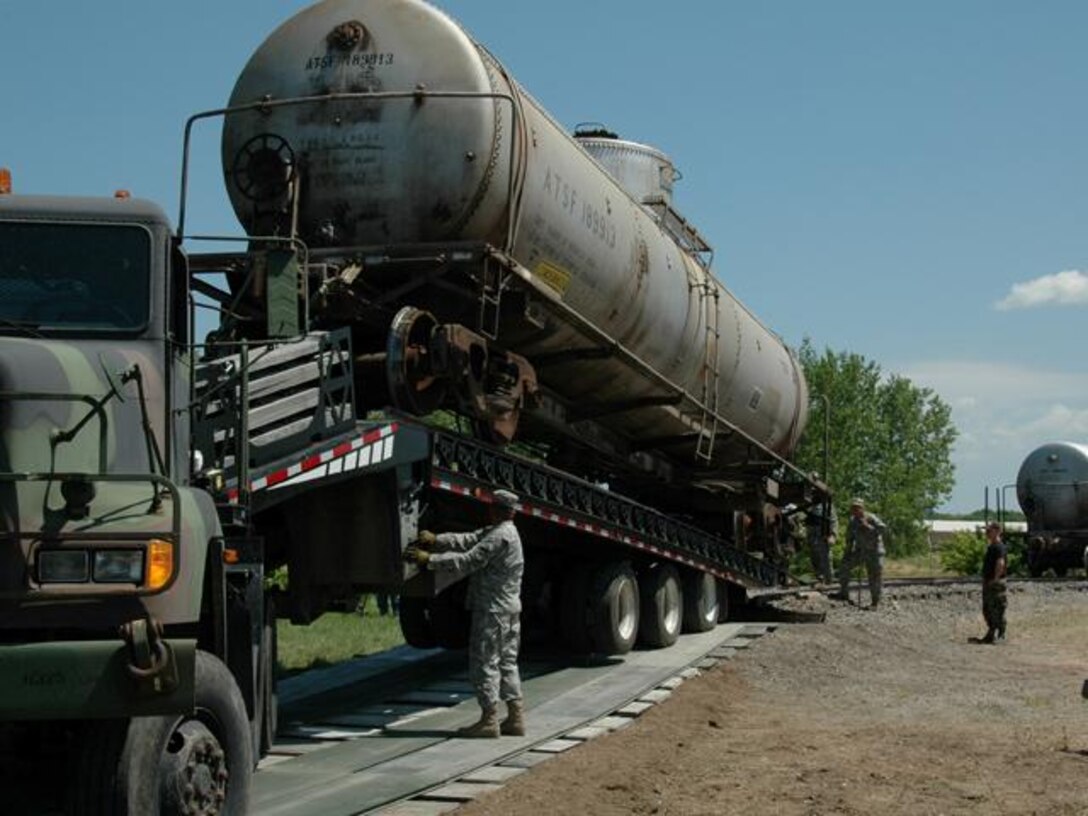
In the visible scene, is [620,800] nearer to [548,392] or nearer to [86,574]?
[86,574]

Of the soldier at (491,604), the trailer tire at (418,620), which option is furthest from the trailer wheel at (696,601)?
the soldier at (491,604)

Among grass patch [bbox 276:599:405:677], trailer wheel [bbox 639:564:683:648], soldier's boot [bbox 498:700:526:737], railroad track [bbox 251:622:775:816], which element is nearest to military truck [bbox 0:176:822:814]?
railroad track [bbox 251:622:775:816]

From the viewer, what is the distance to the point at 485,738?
995cm

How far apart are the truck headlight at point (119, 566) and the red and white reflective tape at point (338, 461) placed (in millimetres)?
2942

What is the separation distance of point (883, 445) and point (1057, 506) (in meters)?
32.1

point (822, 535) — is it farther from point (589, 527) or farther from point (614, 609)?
point (589, 527)

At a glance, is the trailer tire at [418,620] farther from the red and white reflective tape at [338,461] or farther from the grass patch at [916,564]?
the grass patch at [916,564]

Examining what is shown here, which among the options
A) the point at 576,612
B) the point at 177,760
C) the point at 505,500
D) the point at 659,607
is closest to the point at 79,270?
the point at 177,760

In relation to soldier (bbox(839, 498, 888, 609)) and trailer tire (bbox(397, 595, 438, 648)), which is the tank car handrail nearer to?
trailer tire (bbox(397, 595, 438, 648))

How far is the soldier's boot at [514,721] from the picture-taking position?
1013 centimetres

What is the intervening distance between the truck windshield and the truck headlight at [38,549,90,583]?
4.26 feet

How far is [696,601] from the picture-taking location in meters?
17.0

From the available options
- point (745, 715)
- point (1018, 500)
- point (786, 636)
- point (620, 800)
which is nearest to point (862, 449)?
point (1018, 500)

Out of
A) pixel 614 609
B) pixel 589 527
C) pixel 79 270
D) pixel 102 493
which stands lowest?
pixel 614 609
